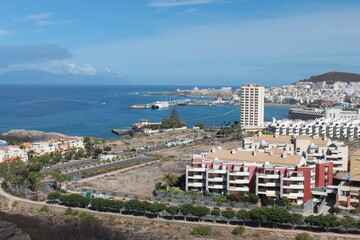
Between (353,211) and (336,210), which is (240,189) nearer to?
(336,210)

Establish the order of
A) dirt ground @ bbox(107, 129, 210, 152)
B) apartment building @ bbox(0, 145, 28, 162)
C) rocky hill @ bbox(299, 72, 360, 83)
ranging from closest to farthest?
apartment building @ bbox(0, 145, 28, 162) → dirt ground @ bbox(107, 129, 210, 152) → rocky hill @ bbox(299, 72, 360, 83)

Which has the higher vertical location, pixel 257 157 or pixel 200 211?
pixel 257 157

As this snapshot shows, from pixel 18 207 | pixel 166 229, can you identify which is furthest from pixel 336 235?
pixel 18 207

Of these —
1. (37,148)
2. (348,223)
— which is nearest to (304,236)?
(348,223)

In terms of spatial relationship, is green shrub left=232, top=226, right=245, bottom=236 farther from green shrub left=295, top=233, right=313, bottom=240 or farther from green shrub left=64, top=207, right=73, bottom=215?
green shrub left=64, top=207, right=73, bottom=215

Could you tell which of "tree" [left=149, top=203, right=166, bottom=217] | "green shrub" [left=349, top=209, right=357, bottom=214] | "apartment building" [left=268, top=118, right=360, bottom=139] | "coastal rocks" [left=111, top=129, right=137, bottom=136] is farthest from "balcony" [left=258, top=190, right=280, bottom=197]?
"coastal rocks" [left=111, top=129, right=137, bottom=136]

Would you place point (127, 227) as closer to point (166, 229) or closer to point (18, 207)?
point (166, 229)

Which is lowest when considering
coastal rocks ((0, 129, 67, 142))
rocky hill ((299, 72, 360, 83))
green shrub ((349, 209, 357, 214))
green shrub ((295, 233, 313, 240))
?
coastal rocks ((0, 129, 67, 142))
